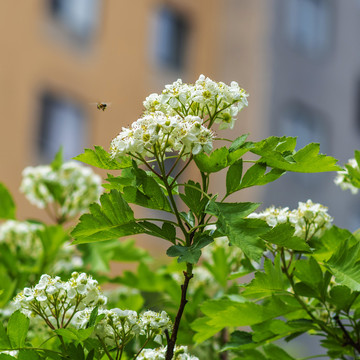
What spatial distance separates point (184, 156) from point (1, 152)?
409 inches

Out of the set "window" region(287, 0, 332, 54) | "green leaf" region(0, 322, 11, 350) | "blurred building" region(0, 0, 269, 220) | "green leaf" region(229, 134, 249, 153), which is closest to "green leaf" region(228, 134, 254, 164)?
"green leaf" region(229, 134, 249, 153)

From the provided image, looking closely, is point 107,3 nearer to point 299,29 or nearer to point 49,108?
point 49,108

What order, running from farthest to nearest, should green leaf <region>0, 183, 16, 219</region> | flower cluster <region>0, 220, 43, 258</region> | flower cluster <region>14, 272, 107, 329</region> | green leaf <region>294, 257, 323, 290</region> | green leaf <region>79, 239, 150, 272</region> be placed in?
flower cluster <region>0, 220, 43, 258</region> < green leaf <region>0, 183, 16, 219</region> < green leaf <region>79, 239, 150, 272</region> < green leaf <region>294, 257, 323, 290</region> < flower cluster <region>14, 272, 107, 329</region>

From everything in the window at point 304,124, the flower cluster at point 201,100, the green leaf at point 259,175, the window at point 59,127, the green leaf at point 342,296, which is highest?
the window at point 304,124

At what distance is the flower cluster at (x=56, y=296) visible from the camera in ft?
4.26

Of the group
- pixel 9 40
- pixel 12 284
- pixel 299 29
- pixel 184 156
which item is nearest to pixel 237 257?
pixel 12 284

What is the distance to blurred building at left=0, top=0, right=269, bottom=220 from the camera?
38.6 ft

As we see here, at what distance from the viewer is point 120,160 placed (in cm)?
132

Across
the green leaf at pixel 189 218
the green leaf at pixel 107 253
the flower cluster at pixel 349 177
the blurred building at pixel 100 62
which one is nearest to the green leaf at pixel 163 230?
the green leaf at pixel 189 218

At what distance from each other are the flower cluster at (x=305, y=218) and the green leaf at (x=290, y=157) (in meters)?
0.24

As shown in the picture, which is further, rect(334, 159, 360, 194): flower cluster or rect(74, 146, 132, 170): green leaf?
rect(334, 159, 360, 194): flower cluster

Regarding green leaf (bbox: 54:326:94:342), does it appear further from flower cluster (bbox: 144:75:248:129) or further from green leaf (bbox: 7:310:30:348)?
flower cluster (bbox: 144:75:248:129)

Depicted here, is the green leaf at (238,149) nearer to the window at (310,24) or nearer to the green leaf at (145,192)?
the green leaf at (145,192)

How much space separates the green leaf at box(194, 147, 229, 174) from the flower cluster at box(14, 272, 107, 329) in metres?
0.27
